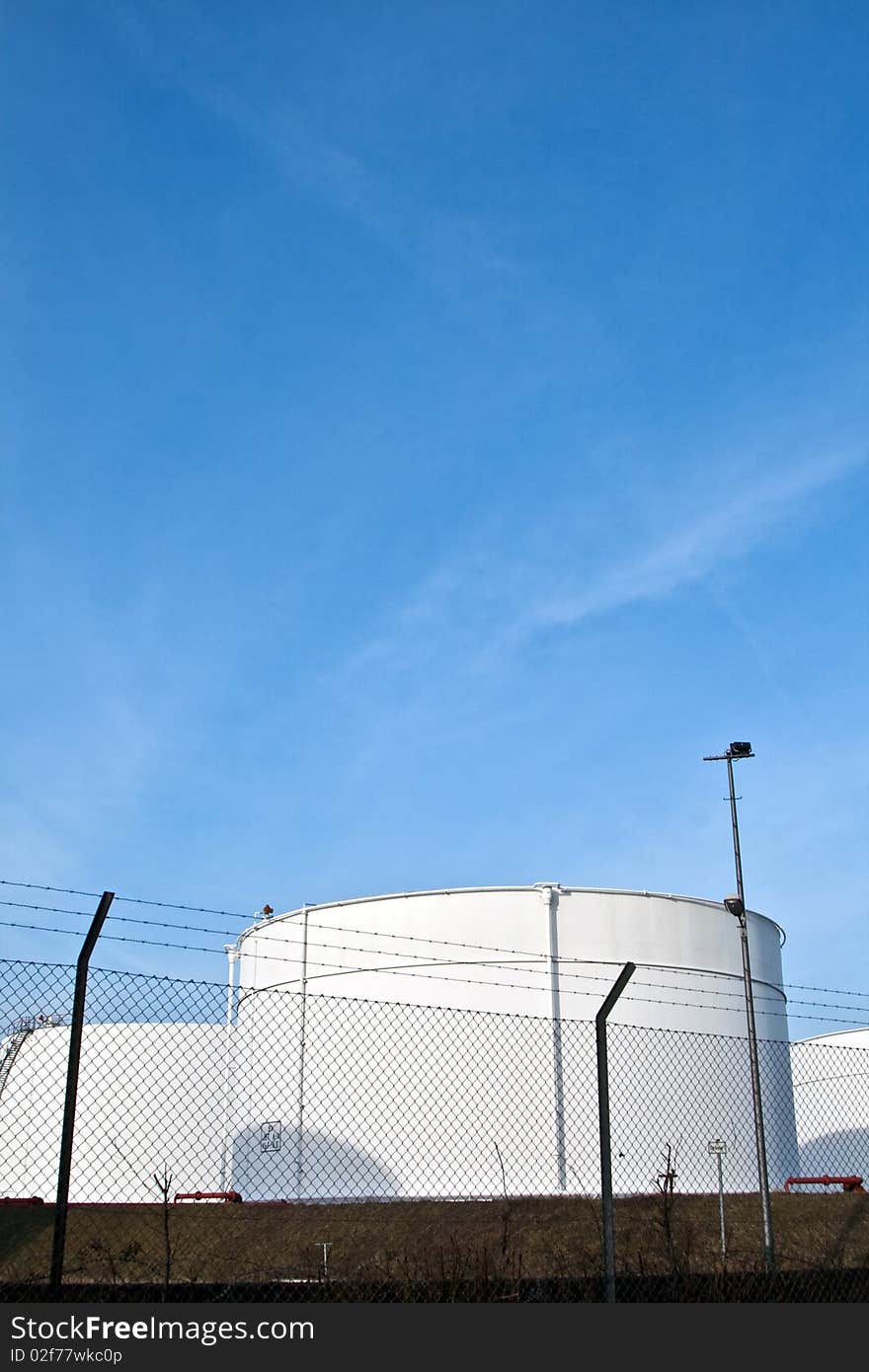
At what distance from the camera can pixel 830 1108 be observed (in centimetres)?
4491

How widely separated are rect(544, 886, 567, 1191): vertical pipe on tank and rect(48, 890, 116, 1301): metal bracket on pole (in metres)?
22.4

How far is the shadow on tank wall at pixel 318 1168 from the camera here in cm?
2888

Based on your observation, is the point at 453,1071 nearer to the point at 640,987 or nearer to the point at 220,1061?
the point at 640,987

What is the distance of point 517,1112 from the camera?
28.2m

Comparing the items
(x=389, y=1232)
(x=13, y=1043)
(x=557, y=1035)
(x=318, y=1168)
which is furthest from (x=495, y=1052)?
(x=13, y=1043)

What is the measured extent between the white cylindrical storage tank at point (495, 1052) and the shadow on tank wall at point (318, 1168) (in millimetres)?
58

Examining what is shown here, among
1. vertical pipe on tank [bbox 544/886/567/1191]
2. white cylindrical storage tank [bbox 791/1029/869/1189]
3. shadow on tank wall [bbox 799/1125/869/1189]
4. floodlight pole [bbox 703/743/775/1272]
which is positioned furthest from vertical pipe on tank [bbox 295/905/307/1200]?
white cylindrical storage tank [bbox 791/1029/869/1189]

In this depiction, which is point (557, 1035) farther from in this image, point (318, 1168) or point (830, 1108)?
point (830, 1108)

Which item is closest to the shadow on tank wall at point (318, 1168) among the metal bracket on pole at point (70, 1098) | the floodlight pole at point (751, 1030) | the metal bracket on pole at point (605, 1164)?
the floodlight pole at point (751, 1030)

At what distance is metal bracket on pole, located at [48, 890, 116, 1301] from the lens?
19.0 ft

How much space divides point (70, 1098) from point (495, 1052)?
22559 millimetres

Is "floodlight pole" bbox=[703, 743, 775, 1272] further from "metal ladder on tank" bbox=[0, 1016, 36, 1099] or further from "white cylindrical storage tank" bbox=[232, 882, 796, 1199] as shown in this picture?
"metal ladder on tank" bbox=[0, 1016, 36, 1099]

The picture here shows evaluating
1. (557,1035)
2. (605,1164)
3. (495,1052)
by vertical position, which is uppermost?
(557,1035)
